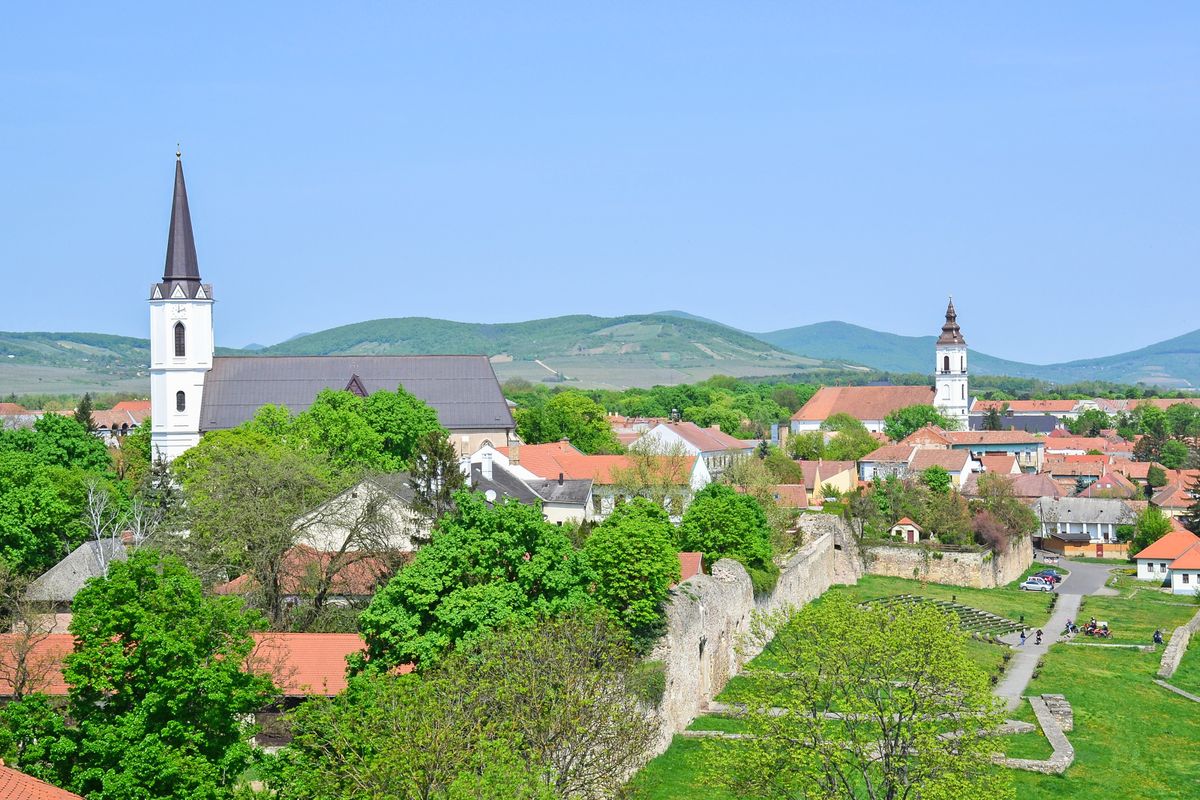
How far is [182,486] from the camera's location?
2164 inches

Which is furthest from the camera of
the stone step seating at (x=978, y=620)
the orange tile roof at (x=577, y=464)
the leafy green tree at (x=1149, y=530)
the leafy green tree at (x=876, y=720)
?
the leafy green tree at (x=1149, y=530)

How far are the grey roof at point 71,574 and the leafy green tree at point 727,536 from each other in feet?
57.0

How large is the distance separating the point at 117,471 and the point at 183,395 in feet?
30.3

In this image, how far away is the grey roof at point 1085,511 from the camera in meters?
87.1

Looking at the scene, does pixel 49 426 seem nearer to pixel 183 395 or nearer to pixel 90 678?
pixel 183 395

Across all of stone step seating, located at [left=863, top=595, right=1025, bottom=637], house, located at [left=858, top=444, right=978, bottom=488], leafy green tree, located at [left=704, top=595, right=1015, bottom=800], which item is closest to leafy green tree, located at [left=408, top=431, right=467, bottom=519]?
leafy green tree, located at [left=704, top=595, right=1015, bottom=800]

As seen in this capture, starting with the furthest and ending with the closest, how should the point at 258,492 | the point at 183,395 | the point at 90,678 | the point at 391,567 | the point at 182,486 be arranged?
the point at 183,395 → the point at 182,486 → the point at 258,492 → the point at 391,567 → the point at 90,678

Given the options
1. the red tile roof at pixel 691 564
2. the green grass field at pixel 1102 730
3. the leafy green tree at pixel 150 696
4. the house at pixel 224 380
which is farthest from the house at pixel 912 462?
the leafy green tree at pixel 150 696

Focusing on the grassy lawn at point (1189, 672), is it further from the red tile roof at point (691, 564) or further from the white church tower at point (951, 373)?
the white church tower at point (951, 373)

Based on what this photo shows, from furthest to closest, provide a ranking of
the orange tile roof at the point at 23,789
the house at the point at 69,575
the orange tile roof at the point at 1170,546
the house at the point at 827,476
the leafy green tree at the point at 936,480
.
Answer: the house at the point at 827,476, the leafy green tree at the point at 936,480, the orange tile roof at the point at 1170,546, the house at the point at 69,575, the orange tile roof at the point at 23,789

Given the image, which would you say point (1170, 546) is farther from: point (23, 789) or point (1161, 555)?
point (23, 789)

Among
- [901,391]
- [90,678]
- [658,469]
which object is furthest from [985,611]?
[901,391]

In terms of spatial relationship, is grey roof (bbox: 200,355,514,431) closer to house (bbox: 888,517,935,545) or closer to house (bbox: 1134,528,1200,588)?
house (bbox: 888,517,935,545)

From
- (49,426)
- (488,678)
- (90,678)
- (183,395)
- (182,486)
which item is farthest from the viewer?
(183,395)
